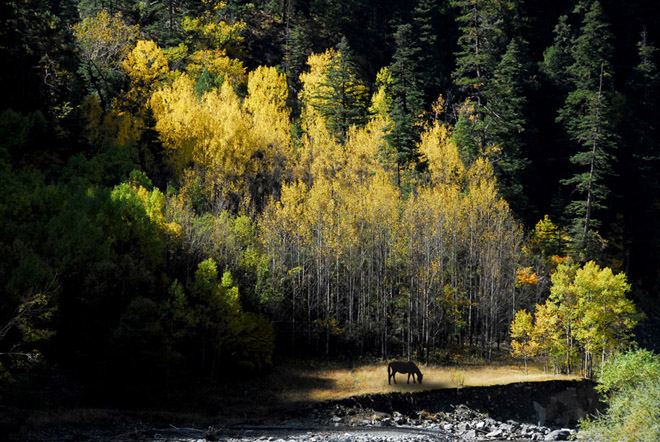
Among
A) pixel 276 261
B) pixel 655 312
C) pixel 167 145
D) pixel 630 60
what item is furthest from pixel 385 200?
pixel 630 60

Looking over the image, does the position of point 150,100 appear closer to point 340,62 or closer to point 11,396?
point 340,62

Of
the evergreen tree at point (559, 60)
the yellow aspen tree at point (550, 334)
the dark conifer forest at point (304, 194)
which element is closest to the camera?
the dark conifer forest at point (304, 194)

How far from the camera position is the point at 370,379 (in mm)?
32531

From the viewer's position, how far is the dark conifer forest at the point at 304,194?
1118 inches

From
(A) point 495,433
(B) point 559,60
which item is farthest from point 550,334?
(B) point 559,60

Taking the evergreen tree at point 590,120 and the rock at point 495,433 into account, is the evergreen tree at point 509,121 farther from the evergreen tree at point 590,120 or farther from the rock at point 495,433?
the rock at point 495,433

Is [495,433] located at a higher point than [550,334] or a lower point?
lower

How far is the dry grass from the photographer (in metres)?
30.4

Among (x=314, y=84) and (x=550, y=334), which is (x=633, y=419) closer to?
(x=550, y=334)

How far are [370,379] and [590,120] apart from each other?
3577 cm

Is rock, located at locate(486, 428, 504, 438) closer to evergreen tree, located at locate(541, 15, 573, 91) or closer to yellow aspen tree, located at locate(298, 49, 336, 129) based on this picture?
yellow aspen tree, located at locate(298, 49, 336, 129)

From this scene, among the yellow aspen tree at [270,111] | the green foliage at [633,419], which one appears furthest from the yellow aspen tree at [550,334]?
the yellow aspen tree at [270,111]

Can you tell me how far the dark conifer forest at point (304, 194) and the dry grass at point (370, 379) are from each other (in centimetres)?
270

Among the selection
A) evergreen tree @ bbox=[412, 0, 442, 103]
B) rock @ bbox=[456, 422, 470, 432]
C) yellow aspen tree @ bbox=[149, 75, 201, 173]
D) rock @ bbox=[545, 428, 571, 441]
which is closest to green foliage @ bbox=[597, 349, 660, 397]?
rock @ bbox=[545, 428, 571, 441]
